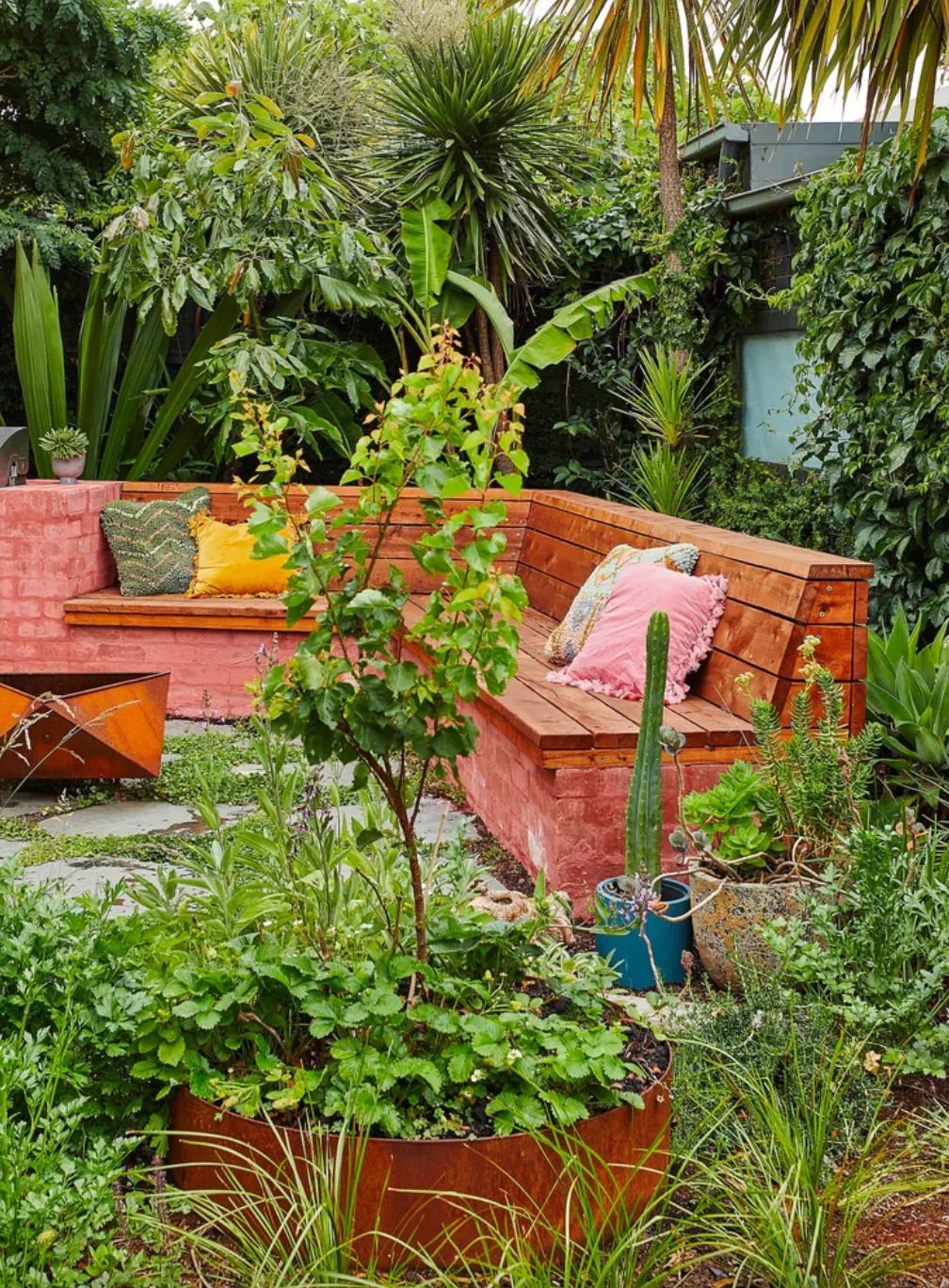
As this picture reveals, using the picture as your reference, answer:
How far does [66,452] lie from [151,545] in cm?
71

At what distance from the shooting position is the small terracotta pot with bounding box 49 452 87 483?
6.46 meters

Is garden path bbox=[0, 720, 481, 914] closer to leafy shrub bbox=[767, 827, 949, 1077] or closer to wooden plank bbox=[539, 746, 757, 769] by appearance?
wooden plank bbox=[539, 746, 757, 769]

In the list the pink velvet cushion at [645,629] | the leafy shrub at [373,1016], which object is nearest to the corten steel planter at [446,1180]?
the leafy shrub at [373,1016]

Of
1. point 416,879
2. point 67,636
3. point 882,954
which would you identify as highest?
point 416,879

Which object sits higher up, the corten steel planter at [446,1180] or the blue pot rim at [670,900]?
the corten steel planter at [446,1180]

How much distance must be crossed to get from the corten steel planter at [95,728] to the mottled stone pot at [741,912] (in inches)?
86.6

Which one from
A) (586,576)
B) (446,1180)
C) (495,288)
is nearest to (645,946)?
(446,1180)

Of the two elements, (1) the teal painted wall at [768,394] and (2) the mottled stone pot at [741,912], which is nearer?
(2) the mottled stone pot at [741,912]

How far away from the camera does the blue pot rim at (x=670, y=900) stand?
3027mm

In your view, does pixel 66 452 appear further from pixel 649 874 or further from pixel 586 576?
pixel 649 874

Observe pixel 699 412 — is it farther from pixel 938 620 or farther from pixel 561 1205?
pixel 561 1205

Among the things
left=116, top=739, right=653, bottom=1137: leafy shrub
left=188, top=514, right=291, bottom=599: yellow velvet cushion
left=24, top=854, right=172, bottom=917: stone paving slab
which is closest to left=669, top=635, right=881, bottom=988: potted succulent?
left=116, top=739, right=653, bottom=1137: leafy shrub

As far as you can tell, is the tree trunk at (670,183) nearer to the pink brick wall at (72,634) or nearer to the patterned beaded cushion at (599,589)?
the pink brick wall at (72,634)

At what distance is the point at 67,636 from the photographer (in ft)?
20.1
